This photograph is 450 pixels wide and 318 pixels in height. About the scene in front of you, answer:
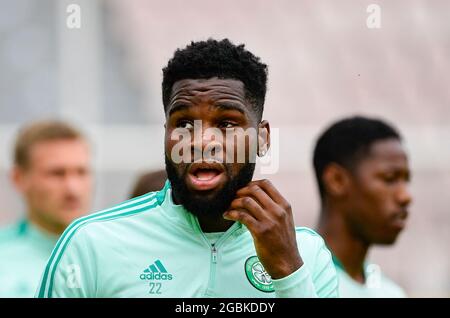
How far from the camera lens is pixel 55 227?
460cm

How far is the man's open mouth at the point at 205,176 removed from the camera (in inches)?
90.0

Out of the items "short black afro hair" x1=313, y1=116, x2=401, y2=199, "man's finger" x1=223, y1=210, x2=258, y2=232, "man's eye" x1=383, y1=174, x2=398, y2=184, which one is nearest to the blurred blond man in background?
"short black afro hair" x1=313, y1=116, x2=401, y2=199

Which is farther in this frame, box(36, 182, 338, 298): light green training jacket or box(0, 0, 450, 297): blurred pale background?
box(0, 0, 450, 297): blurred pale background

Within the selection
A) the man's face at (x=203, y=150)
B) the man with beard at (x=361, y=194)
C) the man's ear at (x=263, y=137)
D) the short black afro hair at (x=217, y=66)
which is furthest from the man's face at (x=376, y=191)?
the man's face at (x=203, y=150)

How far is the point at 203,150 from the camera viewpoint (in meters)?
2.28

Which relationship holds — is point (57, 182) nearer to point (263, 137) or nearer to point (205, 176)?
point (263, 137)

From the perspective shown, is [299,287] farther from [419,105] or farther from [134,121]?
[419,105]

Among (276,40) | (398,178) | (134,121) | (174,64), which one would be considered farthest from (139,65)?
(174,64)

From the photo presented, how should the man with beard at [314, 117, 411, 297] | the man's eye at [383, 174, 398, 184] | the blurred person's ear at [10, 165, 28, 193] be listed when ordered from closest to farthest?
the man with beard at [314, 117, 411, 297], the man's eye at [383, 174, 398, 184], the blurred person's ear at [10, 165, 28, 193]

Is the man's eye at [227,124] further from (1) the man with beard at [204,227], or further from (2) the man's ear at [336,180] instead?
(2) the man's ear at [336,180]

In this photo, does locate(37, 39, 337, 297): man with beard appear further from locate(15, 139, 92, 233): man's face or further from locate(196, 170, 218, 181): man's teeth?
locate(15, 139, 92, 233): man's face

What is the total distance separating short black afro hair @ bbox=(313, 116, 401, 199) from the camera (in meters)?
4.20

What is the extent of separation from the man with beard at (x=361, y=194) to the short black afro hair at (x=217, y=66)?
5.51ft

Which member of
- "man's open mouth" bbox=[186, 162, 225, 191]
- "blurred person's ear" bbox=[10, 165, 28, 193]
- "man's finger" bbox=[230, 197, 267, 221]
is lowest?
"man's finger" bbox=[230, 197, 267, 221]
